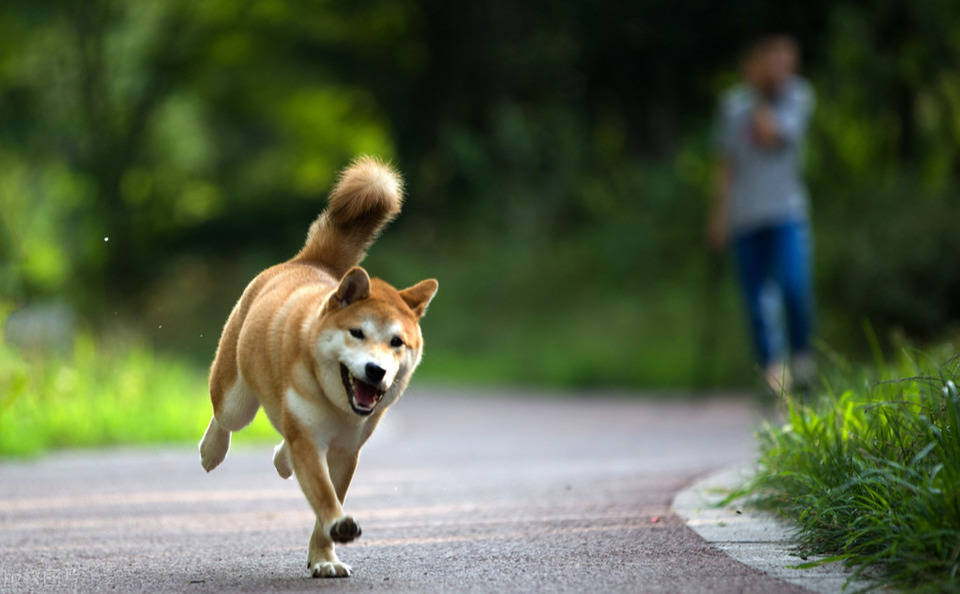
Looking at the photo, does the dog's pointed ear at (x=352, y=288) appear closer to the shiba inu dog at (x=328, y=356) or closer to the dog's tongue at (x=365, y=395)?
the shiba inu dog at (x=328, y=356)

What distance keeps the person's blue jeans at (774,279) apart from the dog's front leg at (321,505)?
Answer: 6480 mm

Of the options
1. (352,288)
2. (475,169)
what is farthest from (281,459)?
(475,169)

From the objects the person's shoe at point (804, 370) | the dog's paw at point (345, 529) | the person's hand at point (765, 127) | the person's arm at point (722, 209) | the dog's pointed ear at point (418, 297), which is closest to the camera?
the dog's paw at point (345, 529)

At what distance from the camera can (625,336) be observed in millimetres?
18672

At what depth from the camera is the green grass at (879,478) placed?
4246 mm

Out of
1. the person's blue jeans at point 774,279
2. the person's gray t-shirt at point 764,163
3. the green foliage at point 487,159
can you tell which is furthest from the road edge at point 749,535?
the green foliage at point 487,159

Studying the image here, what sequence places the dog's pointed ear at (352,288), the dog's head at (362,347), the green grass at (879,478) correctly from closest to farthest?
1. the green grass at (879,478)
2. the dog's head at (362,347)
3. the dog's pointed ear at (352,288)

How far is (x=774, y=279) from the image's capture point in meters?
11.1

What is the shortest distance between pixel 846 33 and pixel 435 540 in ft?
43.0

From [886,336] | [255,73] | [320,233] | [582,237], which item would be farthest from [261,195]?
[320,233]

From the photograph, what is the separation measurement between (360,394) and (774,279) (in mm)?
6955

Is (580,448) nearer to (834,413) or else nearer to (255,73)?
(834,413)

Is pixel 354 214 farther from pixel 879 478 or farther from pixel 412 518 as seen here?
pixel 879 478

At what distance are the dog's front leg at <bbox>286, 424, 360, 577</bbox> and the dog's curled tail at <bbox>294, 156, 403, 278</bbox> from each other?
0.98m
